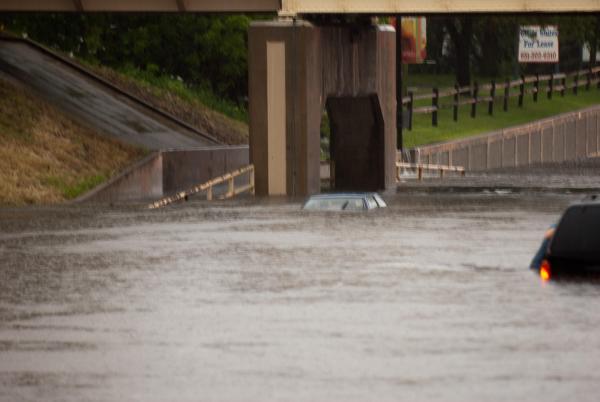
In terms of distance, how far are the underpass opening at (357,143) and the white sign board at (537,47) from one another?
34.5 meters

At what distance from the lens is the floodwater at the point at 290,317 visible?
1455cm

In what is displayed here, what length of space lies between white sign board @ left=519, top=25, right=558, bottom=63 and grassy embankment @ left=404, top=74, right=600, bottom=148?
1.95m

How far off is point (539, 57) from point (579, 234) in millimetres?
74937

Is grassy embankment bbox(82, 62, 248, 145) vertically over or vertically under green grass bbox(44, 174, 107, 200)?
over

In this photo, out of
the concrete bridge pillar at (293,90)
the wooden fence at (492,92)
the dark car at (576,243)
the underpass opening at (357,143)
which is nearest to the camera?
the dark car at (576,243)

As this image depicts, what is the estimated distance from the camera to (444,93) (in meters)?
81.5

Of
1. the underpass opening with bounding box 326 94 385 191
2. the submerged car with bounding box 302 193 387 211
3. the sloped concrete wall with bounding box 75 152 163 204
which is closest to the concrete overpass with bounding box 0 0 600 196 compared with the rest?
the underpass opening with bounding box 326 94 385 191

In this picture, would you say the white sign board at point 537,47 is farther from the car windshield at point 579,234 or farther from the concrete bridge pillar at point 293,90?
the car windshield at point 579,234

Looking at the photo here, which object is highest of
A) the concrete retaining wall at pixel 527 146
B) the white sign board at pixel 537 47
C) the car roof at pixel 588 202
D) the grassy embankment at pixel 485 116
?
the car roof at pixel 588 202

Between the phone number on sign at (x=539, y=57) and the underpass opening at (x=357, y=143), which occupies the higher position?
the phone number on sign at (x=539, y=57)

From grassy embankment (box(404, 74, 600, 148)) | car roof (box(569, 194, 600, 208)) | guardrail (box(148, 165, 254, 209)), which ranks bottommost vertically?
grassy embankment (box(404, 74, 600, 148))

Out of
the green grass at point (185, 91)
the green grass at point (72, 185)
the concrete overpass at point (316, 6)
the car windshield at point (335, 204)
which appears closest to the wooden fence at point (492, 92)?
the green grass at point (185, 91)

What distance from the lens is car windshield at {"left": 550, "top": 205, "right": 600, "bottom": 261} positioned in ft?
62.8

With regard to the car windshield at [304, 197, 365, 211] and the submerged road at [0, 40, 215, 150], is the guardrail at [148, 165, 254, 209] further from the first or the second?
the car windshield at [304, 197, 365, 211]
